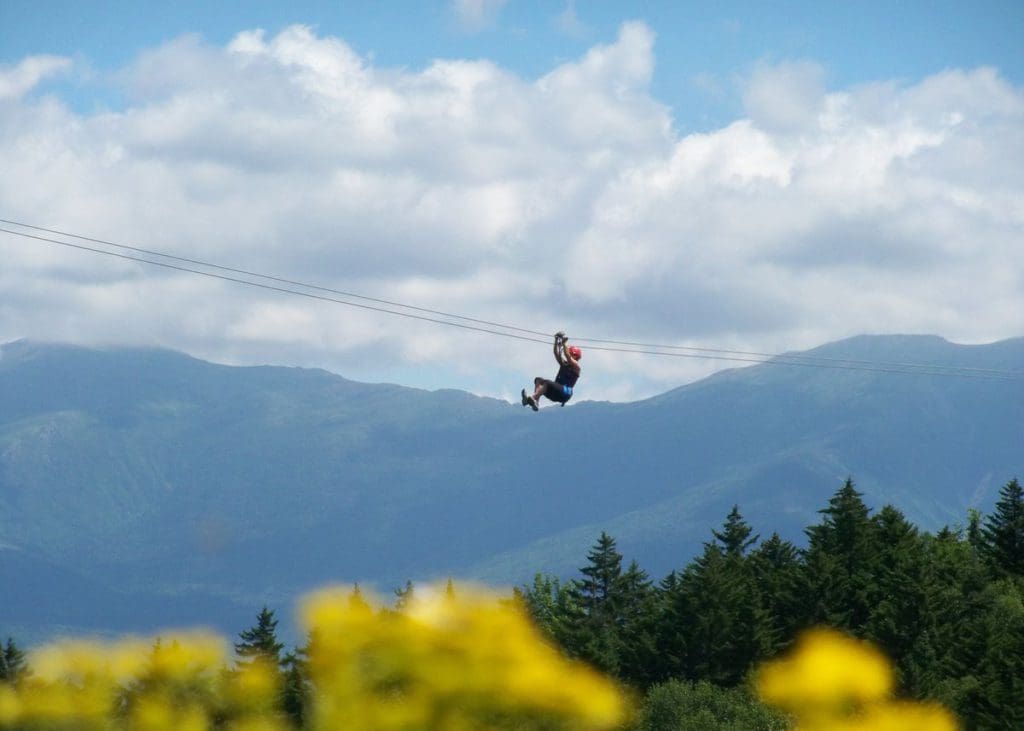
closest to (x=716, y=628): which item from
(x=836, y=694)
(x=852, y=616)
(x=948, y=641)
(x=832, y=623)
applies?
(x=832, y=623)

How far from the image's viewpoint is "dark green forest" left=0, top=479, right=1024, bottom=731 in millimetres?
67188

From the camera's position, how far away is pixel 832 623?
81875 mm

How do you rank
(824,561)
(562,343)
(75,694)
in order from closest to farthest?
(75,694)
(562,343)
(824,561)

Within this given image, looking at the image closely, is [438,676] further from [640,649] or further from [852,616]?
[852,616]

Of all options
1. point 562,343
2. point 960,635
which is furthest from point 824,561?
point 562,343

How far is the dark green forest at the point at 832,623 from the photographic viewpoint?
67.2 m

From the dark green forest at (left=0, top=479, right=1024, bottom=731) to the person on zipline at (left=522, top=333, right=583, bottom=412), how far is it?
983 inches

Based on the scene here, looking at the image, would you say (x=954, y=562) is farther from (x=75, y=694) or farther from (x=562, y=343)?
(x=75, y=694)

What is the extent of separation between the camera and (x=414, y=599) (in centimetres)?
1209

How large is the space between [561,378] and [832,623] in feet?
171

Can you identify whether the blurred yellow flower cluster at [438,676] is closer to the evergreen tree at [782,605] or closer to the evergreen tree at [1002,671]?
the evergreen tree at [1002,671]

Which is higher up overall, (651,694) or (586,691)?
(586,691)

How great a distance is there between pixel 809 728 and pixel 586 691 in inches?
82.7

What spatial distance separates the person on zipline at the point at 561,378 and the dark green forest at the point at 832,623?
81.9 ft
